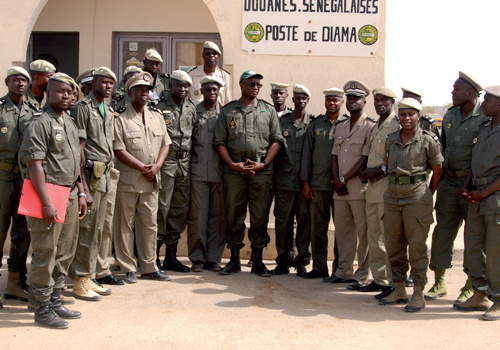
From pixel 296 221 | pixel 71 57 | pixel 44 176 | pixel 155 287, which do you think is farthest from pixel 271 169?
pixel 71 57

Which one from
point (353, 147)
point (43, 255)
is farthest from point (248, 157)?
point (43, 255)

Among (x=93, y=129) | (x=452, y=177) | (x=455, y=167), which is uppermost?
(x=93, y=129)

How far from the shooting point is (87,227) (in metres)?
5.32

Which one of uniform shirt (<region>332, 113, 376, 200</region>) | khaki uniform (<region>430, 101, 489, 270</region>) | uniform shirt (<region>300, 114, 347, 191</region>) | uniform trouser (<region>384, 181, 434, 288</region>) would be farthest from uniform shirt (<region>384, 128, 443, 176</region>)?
uniform shirt (<region>300, 114, 347, 191</region>)

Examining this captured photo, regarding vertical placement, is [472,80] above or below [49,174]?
above

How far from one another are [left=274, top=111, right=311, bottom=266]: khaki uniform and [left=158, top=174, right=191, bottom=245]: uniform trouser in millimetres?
1102

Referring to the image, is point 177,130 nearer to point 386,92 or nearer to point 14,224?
point 14,224

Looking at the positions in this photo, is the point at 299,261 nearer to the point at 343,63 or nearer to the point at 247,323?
the point at 247,323

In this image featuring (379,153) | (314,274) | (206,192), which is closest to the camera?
(379,153)

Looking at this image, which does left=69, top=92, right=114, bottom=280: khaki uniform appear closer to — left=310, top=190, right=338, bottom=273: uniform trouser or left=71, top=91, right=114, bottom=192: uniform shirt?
left=71, top=91, right=114, bottom=192: uniform shirt

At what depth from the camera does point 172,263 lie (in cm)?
657

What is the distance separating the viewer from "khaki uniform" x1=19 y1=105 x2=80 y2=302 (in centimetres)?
442

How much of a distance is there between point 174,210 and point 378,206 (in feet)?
7.78

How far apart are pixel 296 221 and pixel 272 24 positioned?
2.70 m
